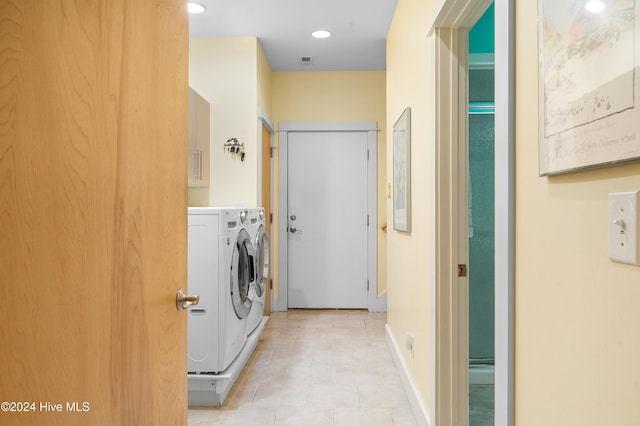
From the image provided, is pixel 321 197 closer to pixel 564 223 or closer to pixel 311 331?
pixel 311 331

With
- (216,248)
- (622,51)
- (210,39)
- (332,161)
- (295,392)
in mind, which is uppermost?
(210,39)

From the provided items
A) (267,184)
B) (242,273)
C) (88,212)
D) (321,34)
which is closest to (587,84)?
(88,212)

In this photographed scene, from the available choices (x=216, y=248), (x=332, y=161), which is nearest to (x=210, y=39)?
(x=332, y=161)

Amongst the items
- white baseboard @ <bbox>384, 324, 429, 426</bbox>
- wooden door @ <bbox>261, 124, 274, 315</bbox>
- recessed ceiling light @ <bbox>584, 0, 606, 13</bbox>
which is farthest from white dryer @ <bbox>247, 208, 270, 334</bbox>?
recessed ceiling light @ <bbox>584, 0, 606, 13</bbox>

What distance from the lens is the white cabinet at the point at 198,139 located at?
334cm

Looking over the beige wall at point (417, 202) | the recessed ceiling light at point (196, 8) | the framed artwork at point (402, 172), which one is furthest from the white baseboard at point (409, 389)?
the recessed ceiling light at point (196, 8)

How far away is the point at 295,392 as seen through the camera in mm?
2594

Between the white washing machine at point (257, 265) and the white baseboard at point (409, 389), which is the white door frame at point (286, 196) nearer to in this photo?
the white washing machine at point (257, 265)

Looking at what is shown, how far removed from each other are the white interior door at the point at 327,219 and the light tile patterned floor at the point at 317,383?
704mm

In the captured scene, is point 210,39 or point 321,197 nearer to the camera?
point 210,39

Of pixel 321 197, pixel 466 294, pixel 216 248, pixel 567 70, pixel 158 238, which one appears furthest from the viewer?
pixel 321 197

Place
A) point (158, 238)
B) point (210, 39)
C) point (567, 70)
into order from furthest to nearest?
point (210, 39) < point (158, 238) < point (567, 70)

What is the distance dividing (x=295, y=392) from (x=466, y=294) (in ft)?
4.44

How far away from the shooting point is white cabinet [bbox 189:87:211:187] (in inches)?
132
